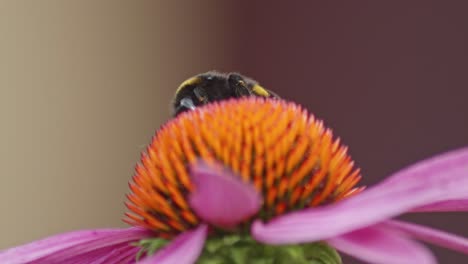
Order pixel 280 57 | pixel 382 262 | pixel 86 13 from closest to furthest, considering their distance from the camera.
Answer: pixel 382 262 < pixel 86 13 < pixel 280 57

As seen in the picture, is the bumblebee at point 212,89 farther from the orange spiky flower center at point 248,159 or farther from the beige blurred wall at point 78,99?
the beige blurred wall at point 78,99

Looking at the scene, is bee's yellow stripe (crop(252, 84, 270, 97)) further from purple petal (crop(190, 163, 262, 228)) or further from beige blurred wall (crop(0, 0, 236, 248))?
beige blurred wall (crop(0, 0, 236, 248))

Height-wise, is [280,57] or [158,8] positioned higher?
[158,8]

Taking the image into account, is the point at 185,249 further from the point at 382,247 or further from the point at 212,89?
the point at 212,89

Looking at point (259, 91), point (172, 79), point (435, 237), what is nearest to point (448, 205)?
point (435, 237)

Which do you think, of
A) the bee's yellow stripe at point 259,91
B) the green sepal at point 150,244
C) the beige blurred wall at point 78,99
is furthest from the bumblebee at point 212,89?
the beige blurred wall at point 78,99

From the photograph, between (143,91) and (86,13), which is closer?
(86,13)

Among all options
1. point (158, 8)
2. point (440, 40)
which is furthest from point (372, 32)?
point (158, 8)

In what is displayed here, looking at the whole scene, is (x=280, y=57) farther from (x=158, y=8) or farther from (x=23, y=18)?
(x=23, y=18)
